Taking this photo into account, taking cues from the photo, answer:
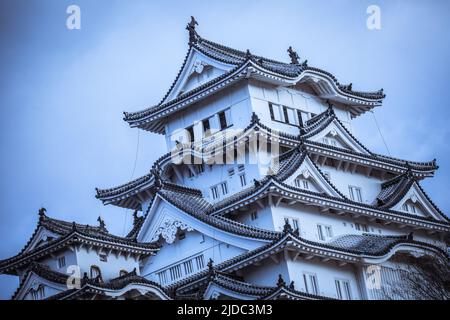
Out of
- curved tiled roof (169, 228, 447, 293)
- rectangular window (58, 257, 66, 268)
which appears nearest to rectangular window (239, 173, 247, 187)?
curved tiled roof (169, 228, 447, 293)

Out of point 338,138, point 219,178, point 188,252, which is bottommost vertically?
point 188,252

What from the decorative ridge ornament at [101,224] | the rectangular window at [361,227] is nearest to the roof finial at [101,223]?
the decorative ridge ornament at [101,224]

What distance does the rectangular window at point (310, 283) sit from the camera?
30.8 m

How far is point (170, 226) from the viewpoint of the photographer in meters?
32.9

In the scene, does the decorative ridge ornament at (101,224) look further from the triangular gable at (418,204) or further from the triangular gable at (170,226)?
the triangular gable at (418,204)

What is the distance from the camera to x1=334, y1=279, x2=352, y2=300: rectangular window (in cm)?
3177

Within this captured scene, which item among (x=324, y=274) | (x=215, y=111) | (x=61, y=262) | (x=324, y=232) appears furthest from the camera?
(x=215, y=111)

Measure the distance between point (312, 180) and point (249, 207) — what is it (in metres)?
2.50

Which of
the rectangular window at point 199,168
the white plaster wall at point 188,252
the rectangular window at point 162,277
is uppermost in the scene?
the rectangular window at point 199,168

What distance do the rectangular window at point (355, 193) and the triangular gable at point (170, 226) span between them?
672 centimetres

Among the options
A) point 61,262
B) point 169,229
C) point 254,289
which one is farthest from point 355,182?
point 61,262

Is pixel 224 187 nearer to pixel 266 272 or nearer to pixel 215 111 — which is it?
pixel 215 111
